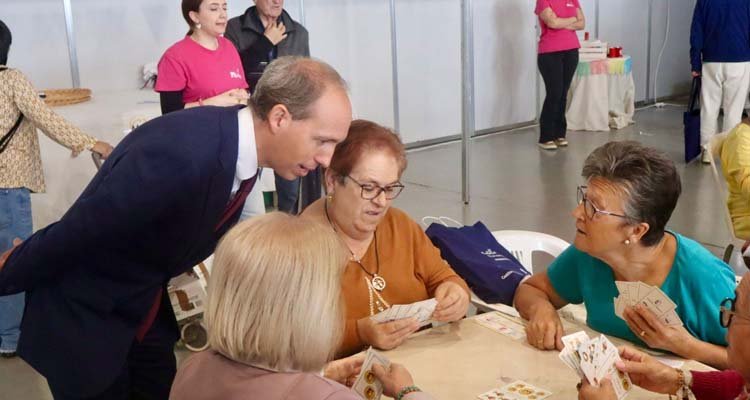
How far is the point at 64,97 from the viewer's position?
533 cm

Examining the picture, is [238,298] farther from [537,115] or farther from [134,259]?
[537,115]

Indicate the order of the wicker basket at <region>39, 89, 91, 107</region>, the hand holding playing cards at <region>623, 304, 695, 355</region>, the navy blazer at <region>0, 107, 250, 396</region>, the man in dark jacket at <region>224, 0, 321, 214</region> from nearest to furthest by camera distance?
the navy blazer at <region>0, 107, 250, 396</region>, the hand holding playing cards at <region>623, 304, 695, 355</region>, the man in dark jacket at <region>224, 0, 321, 214</region>, the wicker basket at <region>39, 89, 91, 107</region>

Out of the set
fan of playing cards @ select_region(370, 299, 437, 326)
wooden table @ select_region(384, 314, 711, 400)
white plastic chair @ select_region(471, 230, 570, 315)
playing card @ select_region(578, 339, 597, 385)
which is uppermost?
playing card @ select_region(578, 339, 597, 385)

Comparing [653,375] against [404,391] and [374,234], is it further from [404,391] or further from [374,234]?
[374,234]

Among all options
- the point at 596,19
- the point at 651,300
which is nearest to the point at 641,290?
the point at 651,300

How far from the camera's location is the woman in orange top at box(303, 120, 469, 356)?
97.5 inches

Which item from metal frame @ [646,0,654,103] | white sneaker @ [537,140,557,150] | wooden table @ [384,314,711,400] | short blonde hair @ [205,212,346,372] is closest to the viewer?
→ short blonde hair @ [205,212,346,372]

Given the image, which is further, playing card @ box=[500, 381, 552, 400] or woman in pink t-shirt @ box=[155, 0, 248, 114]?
woman in pink t-shirt @ box=[155, 0, 248, 114]

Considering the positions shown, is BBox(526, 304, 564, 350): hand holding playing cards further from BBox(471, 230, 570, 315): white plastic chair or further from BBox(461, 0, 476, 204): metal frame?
BBox(461, 0, 476, 204): metal frame

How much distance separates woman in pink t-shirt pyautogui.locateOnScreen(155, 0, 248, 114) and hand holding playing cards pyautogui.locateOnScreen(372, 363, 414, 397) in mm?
2522

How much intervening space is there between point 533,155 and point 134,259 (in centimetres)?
678

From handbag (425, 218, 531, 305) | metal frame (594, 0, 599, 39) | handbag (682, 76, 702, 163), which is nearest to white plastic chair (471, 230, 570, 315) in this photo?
handbag (425, 218, 531, 305)

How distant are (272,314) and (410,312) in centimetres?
89

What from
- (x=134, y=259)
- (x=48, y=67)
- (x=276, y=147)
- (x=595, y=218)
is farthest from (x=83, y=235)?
(x=48, y=67)
